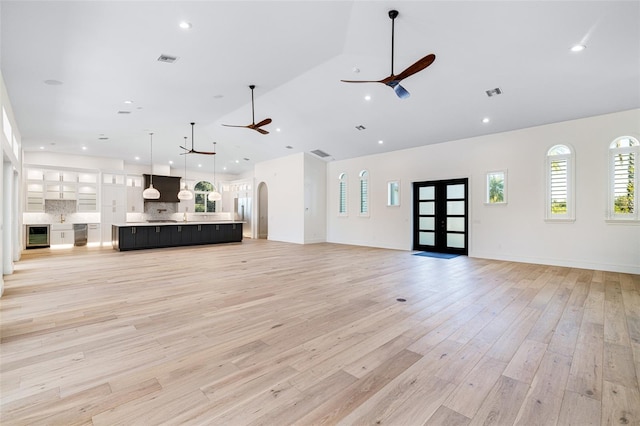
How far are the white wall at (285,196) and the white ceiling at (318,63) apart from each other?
10.0 feet

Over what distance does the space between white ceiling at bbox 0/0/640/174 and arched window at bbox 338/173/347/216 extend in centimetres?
311

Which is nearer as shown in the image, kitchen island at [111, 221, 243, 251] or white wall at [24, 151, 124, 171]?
kitchen island at [111, 221, 243, 251]

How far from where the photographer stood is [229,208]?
16.1 metres

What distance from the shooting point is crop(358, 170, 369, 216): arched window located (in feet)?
35.6

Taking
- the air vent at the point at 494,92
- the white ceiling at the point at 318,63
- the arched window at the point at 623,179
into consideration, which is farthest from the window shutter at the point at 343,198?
the arched window at the point at 623,179

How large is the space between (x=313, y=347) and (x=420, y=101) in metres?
6.18

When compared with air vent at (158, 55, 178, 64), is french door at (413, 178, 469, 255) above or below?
below

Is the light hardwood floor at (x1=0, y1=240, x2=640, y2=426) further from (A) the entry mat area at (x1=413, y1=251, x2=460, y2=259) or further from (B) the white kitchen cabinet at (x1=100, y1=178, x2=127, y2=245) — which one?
(B) the white kitchen cabinet at (x1=100, y1=178, x2=127, y2=245)

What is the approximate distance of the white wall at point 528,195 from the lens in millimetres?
6254

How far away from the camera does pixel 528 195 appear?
24.0 feet

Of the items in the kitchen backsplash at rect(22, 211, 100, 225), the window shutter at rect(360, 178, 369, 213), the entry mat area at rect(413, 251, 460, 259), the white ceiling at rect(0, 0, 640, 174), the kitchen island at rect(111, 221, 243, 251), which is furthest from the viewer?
the window shutter at rect(360, 178, 369, 213)

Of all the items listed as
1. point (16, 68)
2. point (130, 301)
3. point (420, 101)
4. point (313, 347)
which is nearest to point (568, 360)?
point (313, 347)

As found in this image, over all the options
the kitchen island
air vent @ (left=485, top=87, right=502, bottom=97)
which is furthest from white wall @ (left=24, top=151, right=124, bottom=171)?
air vent @ (left=485, top=87, right=502, bottom=97)

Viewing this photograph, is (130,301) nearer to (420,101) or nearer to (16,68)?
(16,68)
